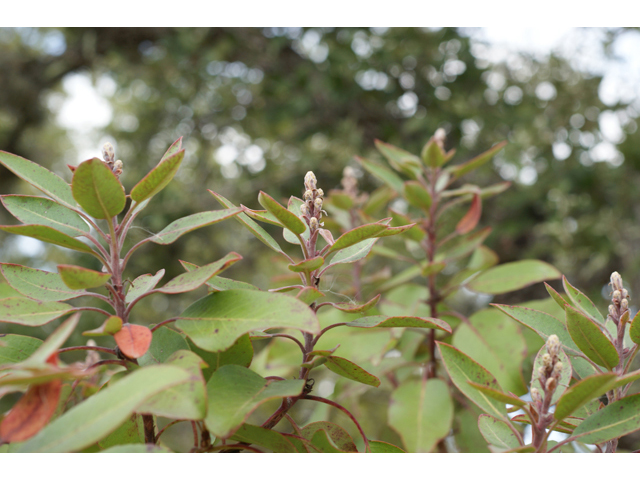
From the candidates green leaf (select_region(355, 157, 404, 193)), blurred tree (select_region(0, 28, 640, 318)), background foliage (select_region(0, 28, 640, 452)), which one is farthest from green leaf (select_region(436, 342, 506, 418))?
blurred tree (select_region(0, 28, 640, 318))

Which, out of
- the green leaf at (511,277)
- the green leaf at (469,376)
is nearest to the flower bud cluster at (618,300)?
the green leaf at (469,376)

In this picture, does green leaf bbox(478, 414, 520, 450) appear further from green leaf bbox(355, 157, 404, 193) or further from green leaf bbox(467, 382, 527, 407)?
green leaf bbox(355, 157, 404, 193)

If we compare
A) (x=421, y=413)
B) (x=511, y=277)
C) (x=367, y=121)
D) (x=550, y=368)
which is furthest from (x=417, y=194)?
(x=367, y=121)

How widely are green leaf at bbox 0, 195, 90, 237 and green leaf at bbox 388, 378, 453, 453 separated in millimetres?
447

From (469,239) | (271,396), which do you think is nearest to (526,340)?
(469,239)

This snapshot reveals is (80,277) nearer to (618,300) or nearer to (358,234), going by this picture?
(358,234)

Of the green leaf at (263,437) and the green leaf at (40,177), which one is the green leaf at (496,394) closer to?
the green leaf at (263,437)

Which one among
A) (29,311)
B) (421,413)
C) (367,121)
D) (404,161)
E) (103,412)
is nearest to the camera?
(103,412)

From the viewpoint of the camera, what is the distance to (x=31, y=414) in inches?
10.6

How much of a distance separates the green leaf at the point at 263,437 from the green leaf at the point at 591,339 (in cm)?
24

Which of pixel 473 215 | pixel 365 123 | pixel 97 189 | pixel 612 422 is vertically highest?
pixel 365 123

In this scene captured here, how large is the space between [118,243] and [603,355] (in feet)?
1.34

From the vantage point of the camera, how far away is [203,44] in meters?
1.94

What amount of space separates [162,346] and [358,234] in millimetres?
188
